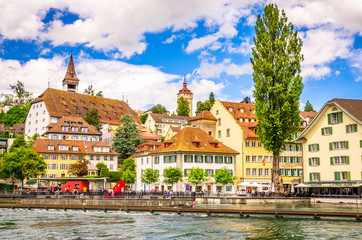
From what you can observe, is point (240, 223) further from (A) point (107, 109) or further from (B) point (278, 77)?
(A) point (107, 109)

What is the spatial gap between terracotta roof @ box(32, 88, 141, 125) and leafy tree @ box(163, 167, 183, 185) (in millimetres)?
66750

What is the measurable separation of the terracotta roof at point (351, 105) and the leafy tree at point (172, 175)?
23.8m

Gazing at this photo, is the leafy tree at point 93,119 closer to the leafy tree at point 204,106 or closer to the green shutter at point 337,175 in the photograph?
the leafy tree at point 204,106

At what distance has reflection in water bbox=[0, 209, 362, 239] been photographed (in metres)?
29.5

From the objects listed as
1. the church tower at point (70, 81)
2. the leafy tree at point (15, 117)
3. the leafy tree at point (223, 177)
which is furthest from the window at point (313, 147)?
the leafy tree at point (15, 117)

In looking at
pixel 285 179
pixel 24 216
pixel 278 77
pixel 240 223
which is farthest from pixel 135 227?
pixel 285 179

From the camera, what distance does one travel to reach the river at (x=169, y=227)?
29.5 metres

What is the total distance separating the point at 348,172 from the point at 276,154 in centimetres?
913

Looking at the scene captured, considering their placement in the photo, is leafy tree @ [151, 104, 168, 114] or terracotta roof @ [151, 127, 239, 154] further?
leafy tree @ [151, 104, 168, 114]

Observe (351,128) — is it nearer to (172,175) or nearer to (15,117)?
(172,175)

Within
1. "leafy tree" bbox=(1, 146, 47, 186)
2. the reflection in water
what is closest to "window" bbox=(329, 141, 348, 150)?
the reflection in water

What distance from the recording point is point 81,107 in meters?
133

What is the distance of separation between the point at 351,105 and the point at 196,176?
23.5 metres

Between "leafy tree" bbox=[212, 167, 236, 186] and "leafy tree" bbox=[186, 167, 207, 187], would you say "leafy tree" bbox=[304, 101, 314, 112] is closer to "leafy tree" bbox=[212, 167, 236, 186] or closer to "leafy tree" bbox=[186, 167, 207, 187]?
"leafy tree" bbox=[212, 167, 236, 186]
